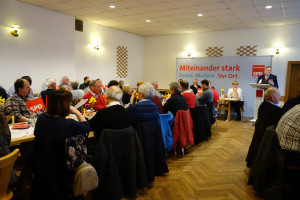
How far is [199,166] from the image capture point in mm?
3545

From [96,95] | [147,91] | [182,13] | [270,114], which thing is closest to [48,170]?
[147,91]

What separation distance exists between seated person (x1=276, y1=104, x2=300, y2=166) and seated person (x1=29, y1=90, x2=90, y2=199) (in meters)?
2.15

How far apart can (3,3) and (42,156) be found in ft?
16.7

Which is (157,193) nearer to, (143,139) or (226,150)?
(143,139)

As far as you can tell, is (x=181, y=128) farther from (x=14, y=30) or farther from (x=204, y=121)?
(x=14, y=30)

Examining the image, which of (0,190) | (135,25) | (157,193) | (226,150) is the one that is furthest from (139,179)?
(135,25)

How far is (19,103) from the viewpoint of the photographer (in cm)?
303

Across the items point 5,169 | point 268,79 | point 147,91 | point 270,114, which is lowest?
point 5,169

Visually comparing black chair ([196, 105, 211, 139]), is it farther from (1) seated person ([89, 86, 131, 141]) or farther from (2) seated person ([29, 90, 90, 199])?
(2) seated person ([29, 90, 90, 199])

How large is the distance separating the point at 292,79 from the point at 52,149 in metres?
8.02

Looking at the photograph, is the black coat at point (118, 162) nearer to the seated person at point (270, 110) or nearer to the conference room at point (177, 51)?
the conference room at point (177, 51)

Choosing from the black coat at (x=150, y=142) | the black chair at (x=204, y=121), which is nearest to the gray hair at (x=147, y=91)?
the black coat at (x=150, y=142)

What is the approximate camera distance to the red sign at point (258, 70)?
7.84m

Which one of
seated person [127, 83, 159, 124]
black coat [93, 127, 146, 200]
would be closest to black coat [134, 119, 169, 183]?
seated person [127, 83, 159, 124]
